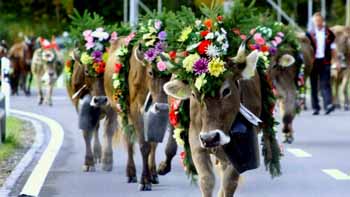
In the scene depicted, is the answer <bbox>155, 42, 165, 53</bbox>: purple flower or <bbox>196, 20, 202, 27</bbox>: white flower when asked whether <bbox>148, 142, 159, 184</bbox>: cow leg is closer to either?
<bbox>155, 42, 165, 53</bbox>: purple flower

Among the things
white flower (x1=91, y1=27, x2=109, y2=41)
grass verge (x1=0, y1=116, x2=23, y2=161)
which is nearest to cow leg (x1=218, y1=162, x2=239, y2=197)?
white flower (x1=91, y1=27, x2=109, y2=41)

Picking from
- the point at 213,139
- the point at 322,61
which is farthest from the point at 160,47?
the point at 322,61

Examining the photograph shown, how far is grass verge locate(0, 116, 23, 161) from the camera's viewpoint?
19875 millimetres

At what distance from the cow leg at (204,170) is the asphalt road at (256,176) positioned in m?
2.45

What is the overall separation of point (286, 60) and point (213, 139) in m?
9.65

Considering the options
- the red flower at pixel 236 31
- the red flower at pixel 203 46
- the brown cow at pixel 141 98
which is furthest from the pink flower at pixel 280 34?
the red flower at pixel 203 46

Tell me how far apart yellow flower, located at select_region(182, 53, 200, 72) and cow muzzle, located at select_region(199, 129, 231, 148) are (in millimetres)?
651

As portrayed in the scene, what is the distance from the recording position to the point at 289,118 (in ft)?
71.1

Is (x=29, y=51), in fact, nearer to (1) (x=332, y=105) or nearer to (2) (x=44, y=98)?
(2) (x=44, y=98)

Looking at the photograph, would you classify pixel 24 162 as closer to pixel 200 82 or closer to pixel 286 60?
pixel 286 60

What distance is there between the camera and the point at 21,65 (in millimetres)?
45094

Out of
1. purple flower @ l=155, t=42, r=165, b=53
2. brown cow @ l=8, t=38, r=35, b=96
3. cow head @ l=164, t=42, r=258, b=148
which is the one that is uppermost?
cow head @ l=164, t=42, r=258, b=148

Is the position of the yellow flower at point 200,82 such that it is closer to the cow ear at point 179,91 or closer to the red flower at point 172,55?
the cow ear at point 179,91

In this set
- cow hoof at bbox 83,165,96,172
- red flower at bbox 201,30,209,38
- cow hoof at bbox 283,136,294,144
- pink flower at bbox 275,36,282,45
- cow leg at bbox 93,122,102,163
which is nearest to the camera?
A: red flower at bbox 201,30,209,38
